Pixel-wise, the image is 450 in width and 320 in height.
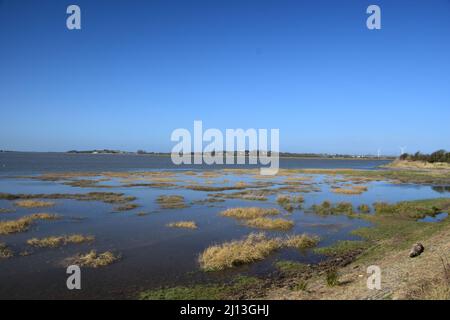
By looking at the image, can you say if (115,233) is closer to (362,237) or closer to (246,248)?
(246,248)

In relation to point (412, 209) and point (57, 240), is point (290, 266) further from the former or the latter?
point (412, 209)

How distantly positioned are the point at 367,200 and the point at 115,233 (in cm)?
2925

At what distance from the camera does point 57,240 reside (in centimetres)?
1969

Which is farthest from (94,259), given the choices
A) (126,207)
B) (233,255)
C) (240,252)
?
(126,207)

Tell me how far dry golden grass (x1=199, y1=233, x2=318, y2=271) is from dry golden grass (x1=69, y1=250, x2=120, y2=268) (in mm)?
4212

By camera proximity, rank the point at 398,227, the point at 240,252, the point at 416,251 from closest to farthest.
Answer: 1. the point at 416,251
2. the point at 240,252
3. the point at 398,227

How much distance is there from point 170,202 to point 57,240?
57.5ft

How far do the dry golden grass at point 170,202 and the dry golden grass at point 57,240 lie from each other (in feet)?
43.8

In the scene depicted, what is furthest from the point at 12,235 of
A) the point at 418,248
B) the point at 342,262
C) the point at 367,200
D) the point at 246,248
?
the point at 367,200

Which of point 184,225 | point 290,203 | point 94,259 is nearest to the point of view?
point 94,259

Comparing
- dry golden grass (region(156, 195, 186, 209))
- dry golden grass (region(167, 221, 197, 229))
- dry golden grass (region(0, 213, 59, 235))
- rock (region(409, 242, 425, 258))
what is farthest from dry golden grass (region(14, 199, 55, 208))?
rock (region(409, 242, 425, 258))

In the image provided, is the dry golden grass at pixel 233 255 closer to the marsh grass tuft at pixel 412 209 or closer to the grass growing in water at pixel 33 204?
→ the marsh grass tuft at pixel 412 209

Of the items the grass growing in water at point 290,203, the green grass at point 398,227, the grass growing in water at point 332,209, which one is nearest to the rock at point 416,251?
the green grass at point 398,227

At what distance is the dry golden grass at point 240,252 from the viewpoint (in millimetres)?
16031
